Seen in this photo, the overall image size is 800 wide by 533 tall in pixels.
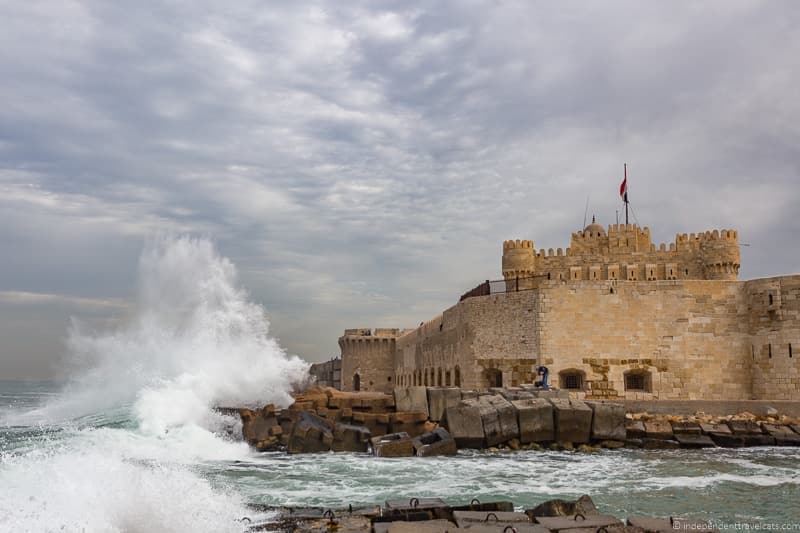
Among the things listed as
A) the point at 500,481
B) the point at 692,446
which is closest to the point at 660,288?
the point at 692,446

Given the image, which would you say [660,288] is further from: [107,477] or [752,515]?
[107,477]

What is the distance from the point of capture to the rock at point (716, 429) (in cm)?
1656

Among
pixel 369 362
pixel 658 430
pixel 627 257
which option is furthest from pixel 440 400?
pixel 369 362

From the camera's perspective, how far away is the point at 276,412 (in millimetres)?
18266

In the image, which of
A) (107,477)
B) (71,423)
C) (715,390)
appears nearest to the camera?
(107,477)

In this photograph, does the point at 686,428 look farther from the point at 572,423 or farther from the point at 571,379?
the point at 571,379

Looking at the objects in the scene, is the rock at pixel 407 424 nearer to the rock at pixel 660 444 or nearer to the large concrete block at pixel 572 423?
the large concrete block at pixel 572 423

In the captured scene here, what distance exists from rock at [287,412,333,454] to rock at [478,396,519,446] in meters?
3.75

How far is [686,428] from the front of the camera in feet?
54.7

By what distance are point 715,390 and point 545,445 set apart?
7.81m

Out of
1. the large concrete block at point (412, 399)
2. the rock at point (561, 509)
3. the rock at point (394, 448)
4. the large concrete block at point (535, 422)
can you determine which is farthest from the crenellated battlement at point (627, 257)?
the rock at point (561, 509)

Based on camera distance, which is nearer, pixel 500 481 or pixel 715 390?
pixel 500 481

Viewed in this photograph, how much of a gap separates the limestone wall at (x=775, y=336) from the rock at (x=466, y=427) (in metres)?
10.2

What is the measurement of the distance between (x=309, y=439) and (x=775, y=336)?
46.9 ft
